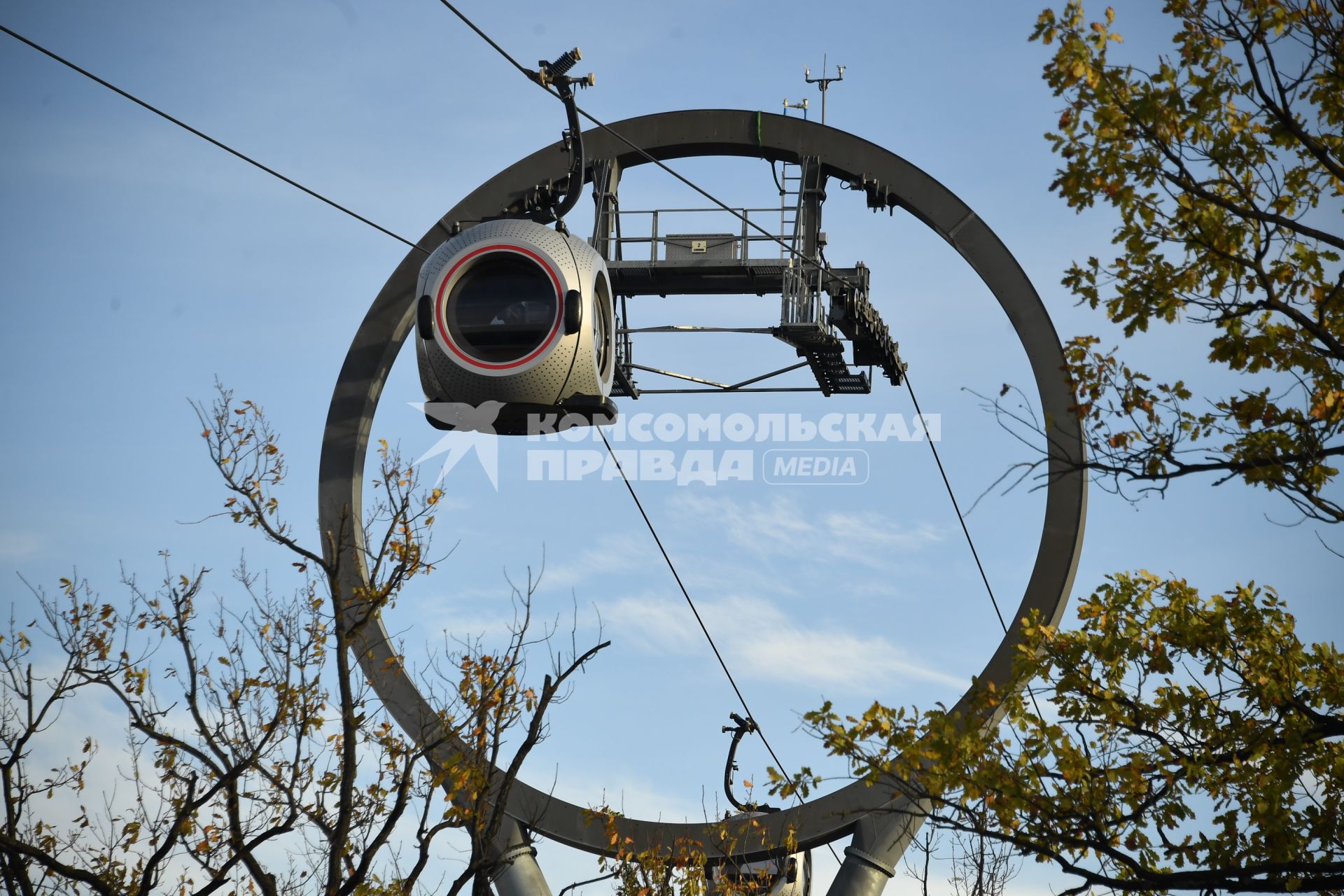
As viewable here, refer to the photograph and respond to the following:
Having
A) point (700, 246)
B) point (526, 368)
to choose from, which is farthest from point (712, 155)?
point (526, 368)

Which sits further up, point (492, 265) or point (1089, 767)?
point (492, 265)

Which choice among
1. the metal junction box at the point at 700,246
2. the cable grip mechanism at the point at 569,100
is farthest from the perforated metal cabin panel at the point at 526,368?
the metal junction box at the point at 700,246

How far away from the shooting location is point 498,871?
1814 centimetres

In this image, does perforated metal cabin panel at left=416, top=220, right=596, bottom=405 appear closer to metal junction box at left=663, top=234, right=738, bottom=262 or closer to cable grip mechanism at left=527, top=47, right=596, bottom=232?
cable grip mechanism at left=527, top=47, right=596, bottom=232

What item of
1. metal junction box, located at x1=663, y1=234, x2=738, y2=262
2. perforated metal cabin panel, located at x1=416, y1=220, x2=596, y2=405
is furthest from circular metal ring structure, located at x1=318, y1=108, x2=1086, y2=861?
perforated metal cabin panel, located at x1=416, y1=220, x2=596, y2=405

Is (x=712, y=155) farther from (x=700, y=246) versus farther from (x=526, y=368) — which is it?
(x=526, y=368)

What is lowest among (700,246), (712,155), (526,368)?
(526,368)

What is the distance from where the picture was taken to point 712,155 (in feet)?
64.5

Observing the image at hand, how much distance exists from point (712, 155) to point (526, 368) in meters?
7.25

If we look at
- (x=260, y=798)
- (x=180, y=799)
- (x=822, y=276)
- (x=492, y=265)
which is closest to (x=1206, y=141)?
(x=492, y=265)

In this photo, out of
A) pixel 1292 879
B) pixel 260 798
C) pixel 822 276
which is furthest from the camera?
pixel 822 276

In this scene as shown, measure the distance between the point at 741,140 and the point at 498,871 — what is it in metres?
9.12

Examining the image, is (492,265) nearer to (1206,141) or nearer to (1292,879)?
(1206,141)

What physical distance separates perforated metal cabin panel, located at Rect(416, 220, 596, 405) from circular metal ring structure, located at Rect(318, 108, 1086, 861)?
3577 millimetres
